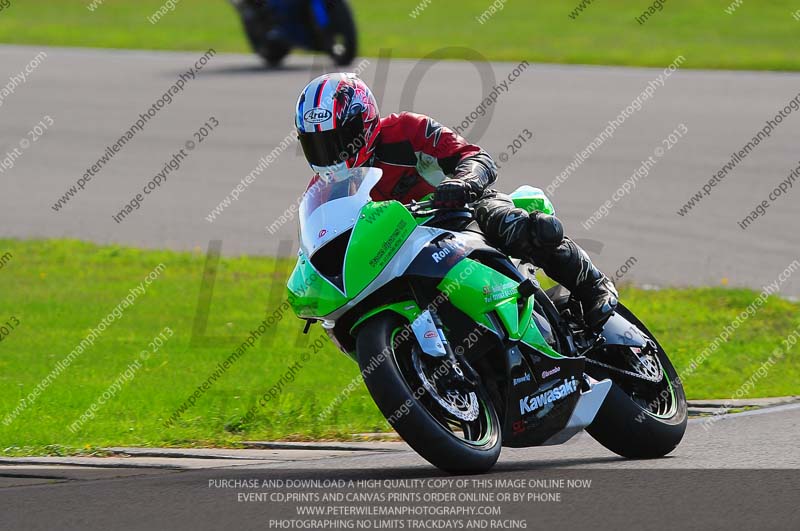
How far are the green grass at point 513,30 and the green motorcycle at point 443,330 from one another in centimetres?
1571

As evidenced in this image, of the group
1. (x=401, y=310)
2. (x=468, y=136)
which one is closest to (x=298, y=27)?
(x=468, y=136)

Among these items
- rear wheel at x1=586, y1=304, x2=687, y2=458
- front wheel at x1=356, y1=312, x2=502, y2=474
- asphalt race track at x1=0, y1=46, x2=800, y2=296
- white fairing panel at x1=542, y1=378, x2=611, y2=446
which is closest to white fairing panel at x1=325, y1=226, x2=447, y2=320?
front wheel at x1=356, y1=312, x2=502, y2=474

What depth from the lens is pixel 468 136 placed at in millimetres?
16047

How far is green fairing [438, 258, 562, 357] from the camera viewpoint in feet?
19.3

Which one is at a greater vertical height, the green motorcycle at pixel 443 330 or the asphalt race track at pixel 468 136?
the green motorcycle at pixel 443 330

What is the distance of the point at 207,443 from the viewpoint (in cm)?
707

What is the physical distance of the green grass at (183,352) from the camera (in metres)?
7.39

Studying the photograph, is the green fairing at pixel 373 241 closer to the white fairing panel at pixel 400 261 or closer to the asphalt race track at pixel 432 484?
the white fairing panel at pixel 400 261

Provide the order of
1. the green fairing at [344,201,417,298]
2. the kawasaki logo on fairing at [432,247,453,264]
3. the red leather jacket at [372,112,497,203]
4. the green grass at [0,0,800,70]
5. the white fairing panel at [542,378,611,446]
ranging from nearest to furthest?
the green fairing at [344,201,417,298] < the kawasaki logo on fairing at [432,247,453,264] < the white fairing panel at [542,378,611,446] < the red leather jacket at [372,112,497,203] < the green grass at [0,0,800,70]

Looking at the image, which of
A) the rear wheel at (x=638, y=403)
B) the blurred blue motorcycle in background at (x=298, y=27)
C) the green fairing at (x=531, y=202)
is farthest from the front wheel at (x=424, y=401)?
the blurred blue motorcycle in background at (x=298, y=27)

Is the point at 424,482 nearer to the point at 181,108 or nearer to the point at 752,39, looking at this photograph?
the point at 181,108

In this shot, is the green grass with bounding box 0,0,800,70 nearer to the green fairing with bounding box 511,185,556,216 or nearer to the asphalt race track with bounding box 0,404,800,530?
the green fairing with bounding box 511,185,556,216

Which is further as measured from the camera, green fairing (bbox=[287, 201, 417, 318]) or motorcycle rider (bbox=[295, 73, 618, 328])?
motorcycle rider (bbox=[295, 73, 618, 328])

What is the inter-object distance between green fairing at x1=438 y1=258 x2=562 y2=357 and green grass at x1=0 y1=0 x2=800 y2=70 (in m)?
15.8
